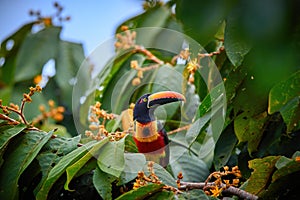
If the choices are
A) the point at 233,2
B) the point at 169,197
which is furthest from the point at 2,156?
the point at 233,2

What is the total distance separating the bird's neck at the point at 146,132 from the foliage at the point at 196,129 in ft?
0.23

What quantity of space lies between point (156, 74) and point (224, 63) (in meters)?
0.34

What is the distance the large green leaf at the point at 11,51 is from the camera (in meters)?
2.72

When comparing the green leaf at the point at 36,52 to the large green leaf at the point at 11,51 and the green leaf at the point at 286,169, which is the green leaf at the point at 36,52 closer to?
the large green leaf at the point at 11,51

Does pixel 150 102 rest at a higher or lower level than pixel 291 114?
lower

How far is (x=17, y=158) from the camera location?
1246 millimetres

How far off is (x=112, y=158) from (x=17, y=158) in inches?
10.9

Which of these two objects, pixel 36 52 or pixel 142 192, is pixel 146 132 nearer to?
pixel 142 192

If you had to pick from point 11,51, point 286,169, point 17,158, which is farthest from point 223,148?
point 11,51

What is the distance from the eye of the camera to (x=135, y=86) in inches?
75.2

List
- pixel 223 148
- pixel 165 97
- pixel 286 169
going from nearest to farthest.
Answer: pixel 286 169, pixel 223 148, pixel 165 97

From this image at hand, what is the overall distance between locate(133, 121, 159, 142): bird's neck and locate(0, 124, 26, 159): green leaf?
487 millimetres

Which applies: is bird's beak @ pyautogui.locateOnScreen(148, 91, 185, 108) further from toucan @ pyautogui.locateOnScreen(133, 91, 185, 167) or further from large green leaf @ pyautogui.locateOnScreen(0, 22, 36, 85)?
large green leaf @ pyautogui.locateOnScreen(0, 22, 36, 85)

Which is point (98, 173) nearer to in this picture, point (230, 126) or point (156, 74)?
point (230, 126)
